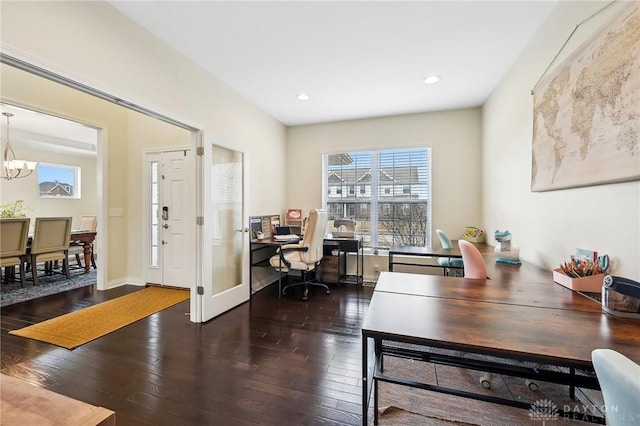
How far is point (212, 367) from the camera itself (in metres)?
2.02

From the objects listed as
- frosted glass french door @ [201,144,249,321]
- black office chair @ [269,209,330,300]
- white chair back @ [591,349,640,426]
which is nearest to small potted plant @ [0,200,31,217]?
frosted glass french door @ [201,144,249,321]

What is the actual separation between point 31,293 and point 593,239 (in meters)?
6.21

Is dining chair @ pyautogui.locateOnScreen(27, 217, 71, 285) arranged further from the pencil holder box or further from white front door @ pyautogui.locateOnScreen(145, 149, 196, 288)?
the pencil holder box

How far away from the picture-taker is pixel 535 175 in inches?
85.4

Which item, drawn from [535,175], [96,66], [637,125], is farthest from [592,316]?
[96,66]

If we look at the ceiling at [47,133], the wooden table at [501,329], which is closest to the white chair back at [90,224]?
the ceiling at [47,133]

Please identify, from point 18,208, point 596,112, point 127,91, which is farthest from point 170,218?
point 596,112

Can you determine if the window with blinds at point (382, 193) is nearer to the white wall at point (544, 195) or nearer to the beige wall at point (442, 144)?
the beige wall at point (442, 144)

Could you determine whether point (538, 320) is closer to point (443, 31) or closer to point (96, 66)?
point (443, 31)

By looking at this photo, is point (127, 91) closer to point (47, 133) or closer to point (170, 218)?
point (170, 218)

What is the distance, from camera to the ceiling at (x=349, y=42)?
1.98m

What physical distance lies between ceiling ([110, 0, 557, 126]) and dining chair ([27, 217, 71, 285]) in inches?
152

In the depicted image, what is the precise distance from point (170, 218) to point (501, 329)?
4371mm

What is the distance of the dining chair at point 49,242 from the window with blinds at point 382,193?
4.49 m
